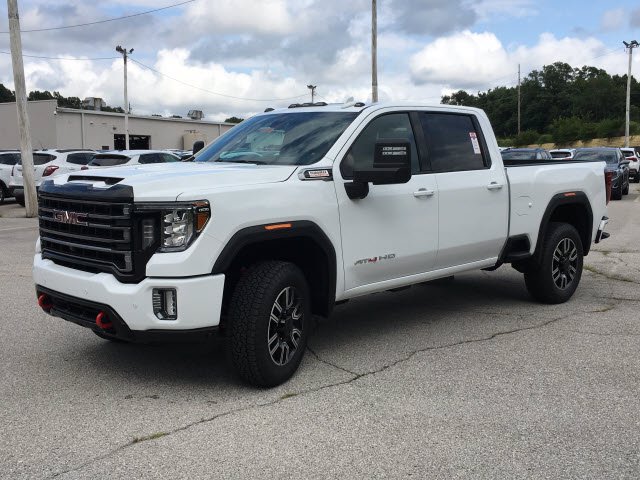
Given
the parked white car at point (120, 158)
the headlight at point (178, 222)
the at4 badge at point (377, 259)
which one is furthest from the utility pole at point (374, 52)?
the headlight at point (178, 222)

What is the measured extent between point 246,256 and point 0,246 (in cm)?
927

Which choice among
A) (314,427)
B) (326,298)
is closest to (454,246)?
(326,298)

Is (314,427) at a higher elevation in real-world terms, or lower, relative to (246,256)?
lower

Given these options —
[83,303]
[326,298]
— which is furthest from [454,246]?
[83,303]

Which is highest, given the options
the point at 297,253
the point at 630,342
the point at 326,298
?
the point at 297,253

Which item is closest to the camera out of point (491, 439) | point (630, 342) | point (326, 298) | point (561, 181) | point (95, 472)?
point (95, 472)

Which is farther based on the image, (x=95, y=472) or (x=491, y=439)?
(x=491, y=439)

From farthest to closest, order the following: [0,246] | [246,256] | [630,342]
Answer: [0,246] → [630,342] → [246,256]

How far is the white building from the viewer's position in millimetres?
43344

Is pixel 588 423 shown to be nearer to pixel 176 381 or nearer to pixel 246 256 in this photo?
pixel 246 256

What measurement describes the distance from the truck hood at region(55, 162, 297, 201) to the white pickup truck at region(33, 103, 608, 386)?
1 cm

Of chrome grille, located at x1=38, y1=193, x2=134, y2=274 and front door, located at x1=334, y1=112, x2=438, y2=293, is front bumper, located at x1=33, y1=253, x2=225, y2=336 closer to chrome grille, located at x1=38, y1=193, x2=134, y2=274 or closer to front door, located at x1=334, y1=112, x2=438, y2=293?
chrome grille, located at x1=38, y1=193, x2=134, y2=274

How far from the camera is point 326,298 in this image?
16.5 ft

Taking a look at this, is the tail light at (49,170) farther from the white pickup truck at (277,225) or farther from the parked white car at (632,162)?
the parked white car at (632,162)
